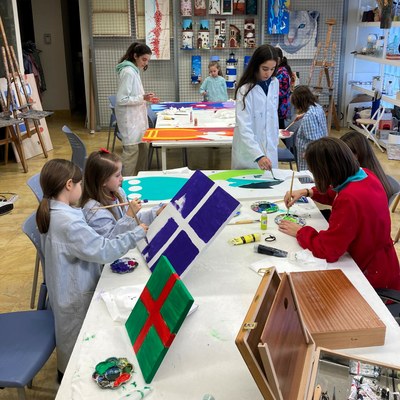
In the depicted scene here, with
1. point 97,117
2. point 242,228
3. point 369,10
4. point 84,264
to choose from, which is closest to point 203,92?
point 97,117

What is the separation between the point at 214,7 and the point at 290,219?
19.1 feet

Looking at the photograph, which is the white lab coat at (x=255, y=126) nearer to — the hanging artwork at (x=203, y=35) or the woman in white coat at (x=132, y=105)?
the woman in white coat at (x=132, y=105)

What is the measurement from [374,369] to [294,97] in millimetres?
3123

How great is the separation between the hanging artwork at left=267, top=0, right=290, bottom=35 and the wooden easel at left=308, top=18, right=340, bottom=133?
1.94ft

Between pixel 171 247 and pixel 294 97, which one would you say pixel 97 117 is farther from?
pixel 171 247

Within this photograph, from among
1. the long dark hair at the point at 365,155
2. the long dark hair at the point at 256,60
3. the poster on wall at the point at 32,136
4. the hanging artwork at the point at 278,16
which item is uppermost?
the hanging artwork at the point at 278,16

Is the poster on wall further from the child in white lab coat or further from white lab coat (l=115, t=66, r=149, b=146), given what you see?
the child in white lab coat

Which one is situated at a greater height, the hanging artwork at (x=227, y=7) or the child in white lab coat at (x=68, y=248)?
the hanging artwork at (x=227, y=7)

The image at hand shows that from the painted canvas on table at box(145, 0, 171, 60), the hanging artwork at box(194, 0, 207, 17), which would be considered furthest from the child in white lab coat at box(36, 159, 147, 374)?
the hanging artwork at box(194, 0, 207, 17)

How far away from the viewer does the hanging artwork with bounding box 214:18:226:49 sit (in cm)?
743

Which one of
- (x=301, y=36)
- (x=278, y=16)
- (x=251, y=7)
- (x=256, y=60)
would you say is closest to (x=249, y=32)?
(x=251, y=7)

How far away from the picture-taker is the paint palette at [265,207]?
8.11 feet

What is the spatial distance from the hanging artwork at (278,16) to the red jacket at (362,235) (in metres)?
5.88

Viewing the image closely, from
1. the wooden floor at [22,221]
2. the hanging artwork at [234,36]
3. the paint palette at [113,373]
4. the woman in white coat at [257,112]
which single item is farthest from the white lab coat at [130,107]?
the paint palette at [113,373]
